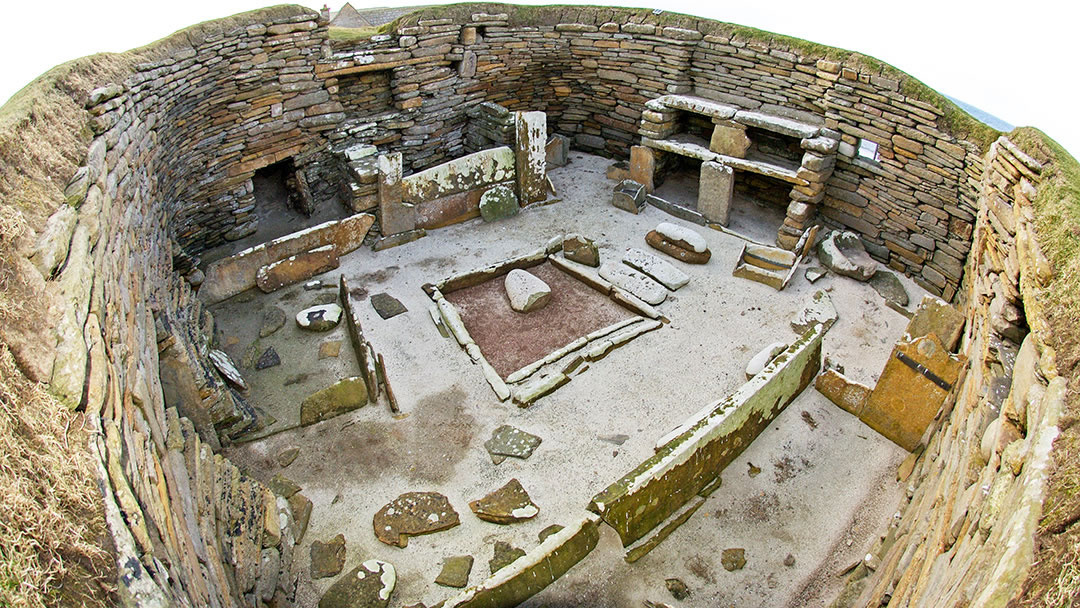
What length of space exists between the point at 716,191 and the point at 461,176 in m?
3.76

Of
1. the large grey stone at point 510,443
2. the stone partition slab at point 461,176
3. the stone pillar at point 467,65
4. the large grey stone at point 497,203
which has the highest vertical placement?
the stone pillar at point 467,65

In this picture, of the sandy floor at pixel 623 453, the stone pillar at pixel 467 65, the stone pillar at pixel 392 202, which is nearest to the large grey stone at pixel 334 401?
the sandy floor at pixel 623 453

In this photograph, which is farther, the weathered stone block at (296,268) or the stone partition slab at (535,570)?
the weathered stone block at (296,268)

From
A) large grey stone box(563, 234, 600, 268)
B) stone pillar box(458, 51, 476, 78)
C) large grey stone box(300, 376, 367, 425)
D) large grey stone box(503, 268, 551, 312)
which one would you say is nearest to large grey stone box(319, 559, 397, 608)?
large grey stone box(300, 376, 367, 425)

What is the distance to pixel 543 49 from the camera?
10938 mm

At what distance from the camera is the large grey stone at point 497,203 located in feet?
31.1

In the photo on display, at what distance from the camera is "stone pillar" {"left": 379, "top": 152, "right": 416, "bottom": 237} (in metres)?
8.59

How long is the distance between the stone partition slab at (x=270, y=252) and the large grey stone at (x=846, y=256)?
245 inches

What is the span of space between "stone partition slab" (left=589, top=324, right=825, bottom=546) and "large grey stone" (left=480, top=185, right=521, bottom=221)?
188 inches

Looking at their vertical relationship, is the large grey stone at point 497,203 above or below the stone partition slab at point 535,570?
above

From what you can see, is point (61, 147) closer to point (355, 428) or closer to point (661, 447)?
point (355, 428)

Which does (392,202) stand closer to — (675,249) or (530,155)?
(530,155)

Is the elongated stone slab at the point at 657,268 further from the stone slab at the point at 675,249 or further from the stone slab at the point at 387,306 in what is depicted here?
the stone slab at the point at 387,306

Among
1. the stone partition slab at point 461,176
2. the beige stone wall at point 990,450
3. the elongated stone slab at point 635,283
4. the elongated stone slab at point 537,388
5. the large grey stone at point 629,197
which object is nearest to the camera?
the beige stone wall at point 990,450
